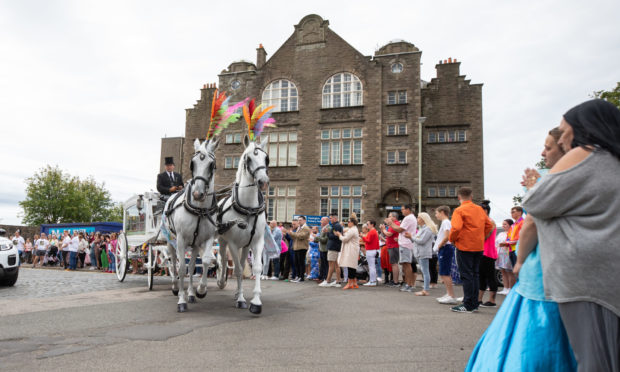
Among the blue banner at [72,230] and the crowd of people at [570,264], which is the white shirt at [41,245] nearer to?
the blue banner at [72,230]

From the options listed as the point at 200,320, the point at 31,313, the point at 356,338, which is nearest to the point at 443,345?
the point at 356,338

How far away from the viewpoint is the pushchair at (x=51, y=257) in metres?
24.5

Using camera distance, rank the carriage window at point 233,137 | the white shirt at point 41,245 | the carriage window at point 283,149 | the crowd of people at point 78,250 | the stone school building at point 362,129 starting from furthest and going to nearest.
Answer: the carriage window at point 233,137 < the carriage window at point 283,149 < the stone school building at point 362,129 < the white shirt at point 41,245 < the crowd of people at point 78,250

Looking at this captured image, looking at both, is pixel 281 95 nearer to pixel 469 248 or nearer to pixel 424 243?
Answer: pixel 424 243

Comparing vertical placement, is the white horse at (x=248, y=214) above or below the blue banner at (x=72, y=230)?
above

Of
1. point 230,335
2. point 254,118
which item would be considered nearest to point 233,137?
point 254,118

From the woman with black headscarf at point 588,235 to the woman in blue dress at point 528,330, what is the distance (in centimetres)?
11

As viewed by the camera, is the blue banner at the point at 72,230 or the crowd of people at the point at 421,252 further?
the blue banner at the point at 72,230

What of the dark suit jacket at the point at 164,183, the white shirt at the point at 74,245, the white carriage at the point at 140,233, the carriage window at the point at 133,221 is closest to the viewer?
the dark suit jacket at the point at 164,183

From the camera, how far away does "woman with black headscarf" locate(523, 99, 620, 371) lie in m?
1.93

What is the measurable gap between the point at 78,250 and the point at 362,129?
19589 millimetres

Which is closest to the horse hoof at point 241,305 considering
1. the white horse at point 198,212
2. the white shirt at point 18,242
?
the white horse at point 198,212

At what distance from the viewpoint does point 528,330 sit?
7.13 feet

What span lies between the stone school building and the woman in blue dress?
26.3 m
